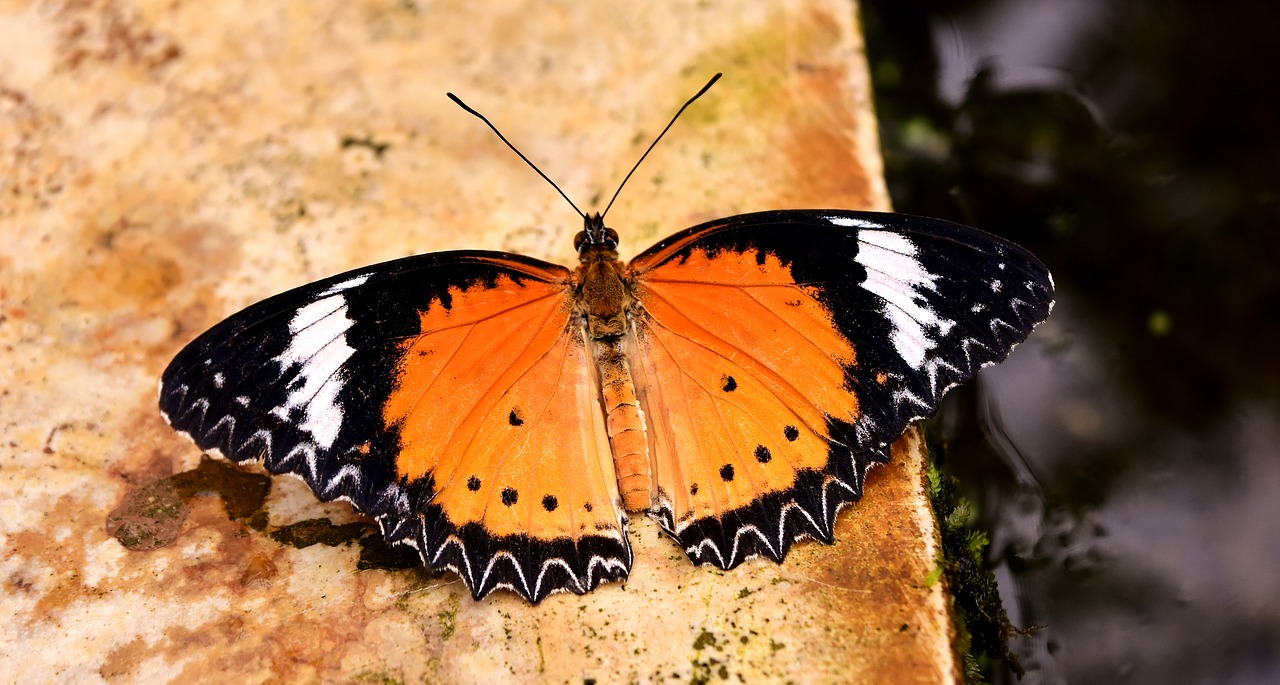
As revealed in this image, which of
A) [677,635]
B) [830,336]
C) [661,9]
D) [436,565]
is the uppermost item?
[661,9]

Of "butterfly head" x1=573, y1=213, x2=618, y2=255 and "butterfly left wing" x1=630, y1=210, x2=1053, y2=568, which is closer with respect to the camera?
"butterfly left wing" x1=630, y1=210, x2=1053, y2=568

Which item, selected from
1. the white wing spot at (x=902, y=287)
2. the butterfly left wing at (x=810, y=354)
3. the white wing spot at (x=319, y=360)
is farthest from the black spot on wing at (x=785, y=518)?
the white wing spot at (x=319, y=360)

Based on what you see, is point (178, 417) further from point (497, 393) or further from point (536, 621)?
point (536, 621)

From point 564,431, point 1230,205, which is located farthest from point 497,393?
point 1230,205

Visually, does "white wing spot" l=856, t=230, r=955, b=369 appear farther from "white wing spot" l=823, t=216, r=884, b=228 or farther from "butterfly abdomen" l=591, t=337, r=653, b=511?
"butterfly abdomen" l=591, t=337, r=653, b=511

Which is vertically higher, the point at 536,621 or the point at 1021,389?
the point at 1021,389

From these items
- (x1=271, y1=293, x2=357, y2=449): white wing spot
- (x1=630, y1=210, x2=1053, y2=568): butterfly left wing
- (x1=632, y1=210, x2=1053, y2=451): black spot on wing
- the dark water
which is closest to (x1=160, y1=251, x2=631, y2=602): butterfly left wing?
(x1=271, y1=293, x2=357, y2=449): white wing spot

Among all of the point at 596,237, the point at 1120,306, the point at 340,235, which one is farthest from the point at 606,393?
the point at 1120,306
